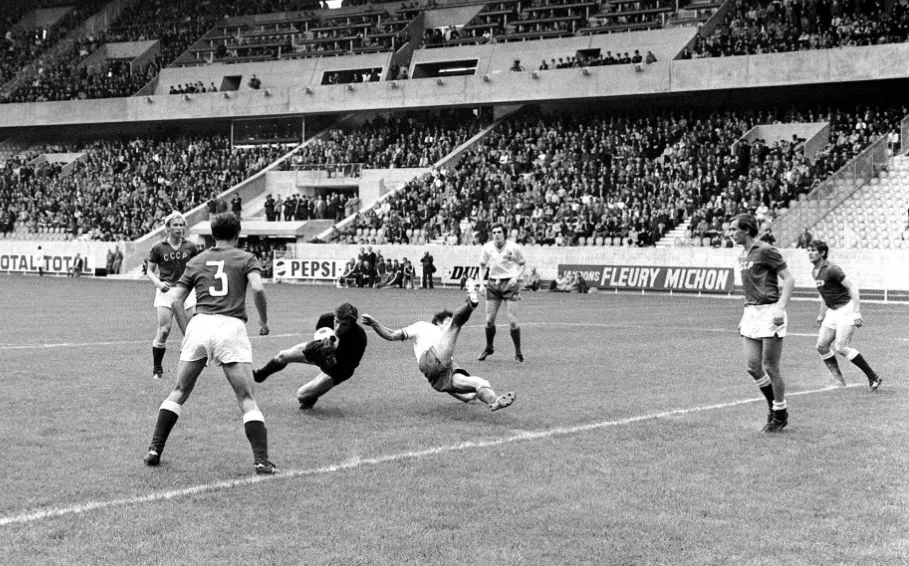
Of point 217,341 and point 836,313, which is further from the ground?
point 217,341

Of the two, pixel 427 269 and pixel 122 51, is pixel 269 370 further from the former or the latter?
pixel 122 51

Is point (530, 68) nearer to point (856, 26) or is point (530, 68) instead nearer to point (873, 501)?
point (856, 26)

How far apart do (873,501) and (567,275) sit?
34.4m

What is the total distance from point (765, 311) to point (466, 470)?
3650 millimetres

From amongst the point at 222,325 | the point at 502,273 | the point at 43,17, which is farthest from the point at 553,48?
the point at 222,325

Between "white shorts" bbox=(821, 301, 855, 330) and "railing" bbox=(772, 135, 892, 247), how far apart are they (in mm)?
25671

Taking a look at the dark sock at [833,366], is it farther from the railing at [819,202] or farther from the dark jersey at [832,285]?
the railing at [819,202]

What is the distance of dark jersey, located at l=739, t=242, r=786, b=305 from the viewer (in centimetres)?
1047

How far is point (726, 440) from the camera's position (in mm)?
9727

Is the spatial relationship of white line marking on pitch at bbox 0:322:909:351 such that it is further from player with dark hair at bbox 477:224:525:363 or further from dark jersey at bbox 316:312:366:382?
dark jersey at bbox 316:312:366:382

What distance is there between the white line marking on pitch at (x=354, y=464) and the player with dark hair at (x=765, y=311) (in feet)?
3.38

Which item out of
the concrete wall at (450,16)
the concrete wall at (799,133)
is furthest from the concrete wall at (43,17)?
the concrete wall at (799,133)

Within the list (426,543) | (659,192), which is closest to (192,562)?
(426,543)

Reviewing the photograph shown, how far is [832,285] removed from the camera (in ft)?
45.2
